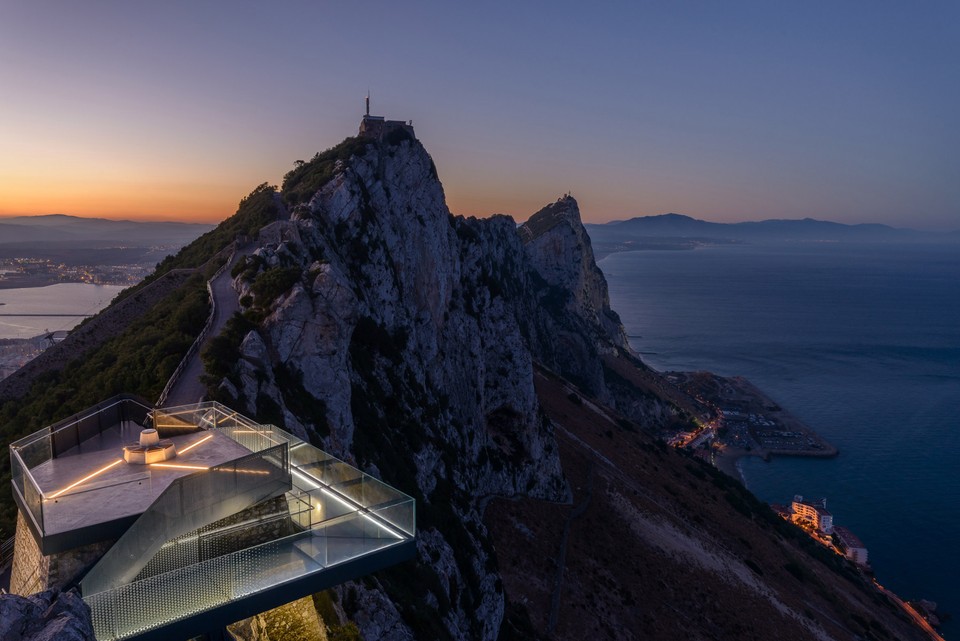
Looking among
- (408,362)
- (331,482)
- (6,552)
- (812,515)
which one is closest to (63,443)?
(331,482)

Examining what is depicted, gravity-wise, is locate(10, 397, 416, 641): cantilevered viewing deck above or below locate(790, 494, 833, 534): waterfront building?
above

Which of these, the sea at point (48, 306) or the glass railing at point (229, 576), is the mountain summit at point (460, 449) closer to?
the glass railing at point (229, 576)

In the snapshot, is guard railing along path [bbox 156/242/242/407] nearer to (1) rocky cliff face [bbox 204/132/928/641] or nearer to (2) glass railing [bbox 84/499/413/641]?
(1) rocky cliff face [bbox 204/132/928/641]

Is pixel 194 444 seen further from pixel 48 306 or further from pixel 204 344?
pixel 48 306

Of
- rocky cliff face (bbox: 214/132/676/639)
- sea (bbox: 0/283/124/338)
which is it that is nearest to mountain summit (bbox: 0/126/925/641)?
rocky cliff face (bbox: 214/132/676/639)

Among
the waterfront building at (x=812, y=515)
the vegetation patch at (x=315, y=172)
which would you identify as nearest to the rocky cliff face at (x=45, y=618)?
the vegetation patch at (x=315, y=172)

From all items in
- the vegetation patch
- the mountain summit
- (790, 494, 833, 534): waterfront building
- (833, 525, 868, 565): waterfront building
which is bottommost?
(833, 525, 868, 565): waterfront building
